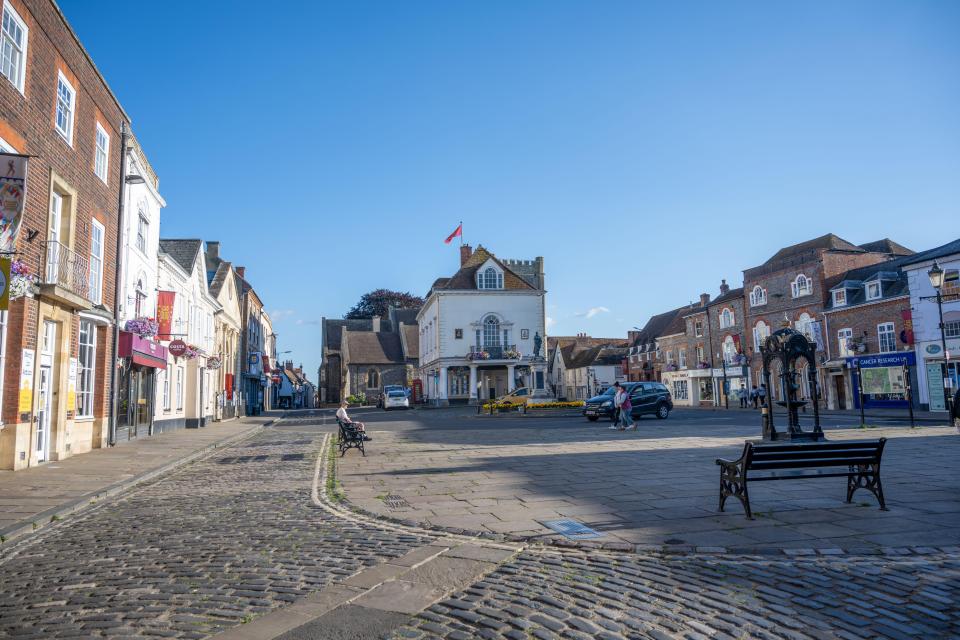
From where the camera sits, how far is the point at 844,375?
39344 millimetres

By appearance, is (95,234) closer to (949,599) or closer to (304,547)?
(304,547)

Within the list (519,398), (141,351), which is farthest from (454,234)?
(141,351)

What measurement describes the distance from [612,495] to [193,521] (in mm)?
5566

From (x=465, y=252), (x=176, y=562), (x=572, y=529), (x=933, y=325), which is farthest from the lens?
(x=465, y=252)

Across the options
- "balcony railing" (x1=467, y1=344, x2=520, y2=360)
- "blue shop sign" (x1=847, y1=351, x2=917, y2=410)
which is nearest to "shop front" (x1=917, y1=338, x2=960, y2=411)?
"blue shop sign" (x1=847, y1=351, x2=917, y2=410)

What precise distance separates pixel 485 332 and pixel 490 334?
0.47 m

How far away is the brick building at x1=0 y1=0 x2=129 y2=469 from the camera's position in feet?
39.9

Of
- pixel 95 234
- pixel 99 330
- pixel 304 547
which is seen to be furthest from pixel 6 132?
pixel 304 547

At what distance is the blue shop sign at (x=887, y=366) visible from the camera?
34031mm

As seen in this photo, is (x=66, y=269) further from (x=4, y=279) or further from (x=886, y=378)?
(x=886, y=378)

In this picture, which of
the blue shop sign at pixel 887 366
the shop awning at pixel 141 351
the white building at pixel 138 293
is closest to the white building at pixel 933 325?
the blue shop sign at pixel 887 366

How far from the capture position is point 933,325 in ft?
106

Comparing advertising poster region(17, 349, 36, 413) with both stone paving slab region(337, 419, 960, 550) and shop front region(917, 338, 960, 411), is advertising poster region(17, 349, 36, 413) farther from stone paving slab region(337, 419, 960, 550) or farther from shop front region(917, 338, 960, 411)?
shop front region(917, 338, 960, 411)

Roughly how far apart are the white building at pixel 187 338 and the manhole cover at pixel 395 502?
17431 millimetres
